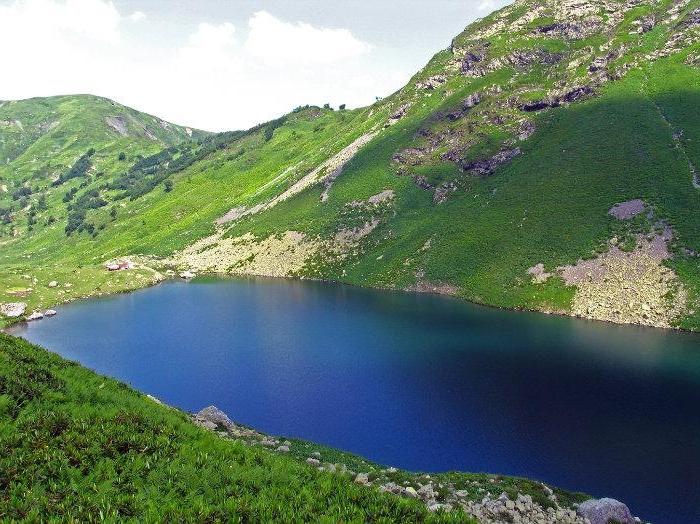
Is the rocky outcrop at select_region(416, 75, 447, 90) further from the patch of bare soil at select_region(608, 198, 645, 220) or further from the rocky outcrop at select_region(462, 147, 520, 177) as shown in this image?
the patch of bare soil at select_region(608, 198, 645, 220)

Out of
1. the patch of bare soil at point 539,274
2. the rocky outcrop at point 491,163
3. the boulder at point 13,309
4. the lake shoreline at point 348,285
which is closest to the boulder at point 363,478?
the lake shoreline at point 348,285

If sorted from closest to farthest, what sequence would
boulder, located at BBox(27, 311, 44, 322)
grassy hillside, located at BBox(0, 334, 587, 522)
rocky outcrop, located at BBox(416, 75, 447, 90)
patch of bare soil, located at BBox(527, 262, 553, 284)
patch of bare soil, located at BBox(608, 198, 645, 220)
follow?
1. grassy hillside, located at BBox(0, 334, 587, 522)
2. boulder, located at BBox(27, 311, 44, 322)
3. patch of bare soil, located at BBox(527, 262, 553, 284)
4. patch of bare soil, located at BBox(608, 198, 645, 220)
5. rocky outcrop, located at BBox(416, 75, 447, 90)

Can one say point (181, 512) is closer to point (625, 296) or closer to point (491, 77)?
point (625, 296)

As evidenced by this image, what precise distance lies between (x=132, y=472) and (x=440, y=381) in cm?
5020

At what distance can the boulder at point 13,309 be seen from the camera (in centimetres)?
10118

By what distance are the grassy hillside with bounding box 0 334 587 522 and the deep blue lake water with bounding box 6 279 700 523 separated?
28.0 m

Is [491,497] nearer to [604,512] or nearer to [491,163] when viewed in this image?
[604,512]

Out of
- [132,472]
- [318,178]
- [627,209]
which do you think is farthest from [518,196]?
[132,472]

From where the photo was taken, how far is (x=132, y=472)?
56.3 feet

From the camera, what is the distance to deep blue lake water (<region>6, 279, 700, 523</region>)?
44.3 meters

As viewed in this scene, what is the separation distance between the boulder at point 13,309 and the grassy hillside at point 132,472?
94974 millimetres

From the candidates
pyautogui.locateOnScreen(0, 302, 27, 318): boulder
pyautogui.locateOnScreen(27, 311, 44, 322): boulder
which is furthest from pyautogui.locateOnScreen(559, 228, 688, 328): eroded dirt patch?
pyautogui.locateOnScreen(0, 302, 27, 318): boulder

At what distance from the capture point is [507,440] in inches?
1875

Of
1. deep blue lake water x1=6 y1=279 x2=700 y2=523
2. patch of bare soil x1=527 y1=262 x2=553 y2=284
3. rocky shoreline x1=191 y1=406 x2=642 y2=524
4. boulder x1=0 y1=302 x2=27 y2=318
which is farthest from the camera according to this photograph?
patch of bare soil x1=527 y1=262 x2=553 y2=284
